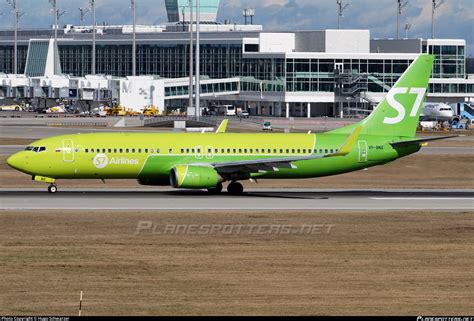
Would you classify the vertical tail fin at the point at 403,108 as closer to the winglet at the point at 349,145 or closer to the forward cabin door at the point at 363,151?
the forward cabin door at the point at 363,151

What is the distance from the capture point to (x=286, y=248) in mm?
43438

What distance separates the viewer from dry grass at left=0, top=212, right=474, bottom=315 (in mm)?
32625

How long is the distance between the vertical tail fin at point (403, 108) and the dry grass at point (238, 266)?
12464mm

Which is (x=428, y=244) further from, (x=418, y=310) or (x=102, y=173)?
(x=102, y=173)

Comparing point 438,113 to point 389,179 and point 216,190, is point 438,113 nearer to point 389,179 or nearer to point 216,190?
point 389,179

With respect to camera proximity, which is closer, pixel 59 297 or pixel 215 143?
pixel 59 297

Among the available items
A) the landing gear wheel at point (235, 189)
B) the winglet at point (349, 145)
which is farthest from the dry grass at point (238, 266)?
the landing gear wheel at point (235, 189)

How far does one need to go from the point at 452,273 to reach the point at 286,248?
7.53 metres

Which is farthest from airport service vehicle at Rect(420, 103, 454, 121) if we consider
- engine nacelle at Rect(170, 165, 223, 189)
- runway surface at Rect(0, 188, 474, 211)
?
engine nacelle at Rect(170, 165, 223, 189)

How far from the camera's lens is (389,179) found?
7856cm

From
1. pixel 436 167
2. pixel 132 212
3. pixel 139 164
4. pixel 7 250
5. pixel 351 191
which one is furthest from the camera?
pixel 436 167

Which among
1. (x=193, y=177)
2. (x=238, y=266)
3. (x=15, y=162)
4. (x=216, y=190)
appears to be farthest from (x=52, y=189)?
(x=238, y=266)

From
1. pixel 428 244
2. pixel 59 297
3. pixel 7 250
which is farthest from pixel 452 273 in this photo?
pixel 7 250

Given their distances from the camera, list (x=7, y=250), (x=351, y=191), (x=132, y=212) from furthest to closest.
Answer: (x=351, y=191), (x=132, y=212), (x=7, y=250)
